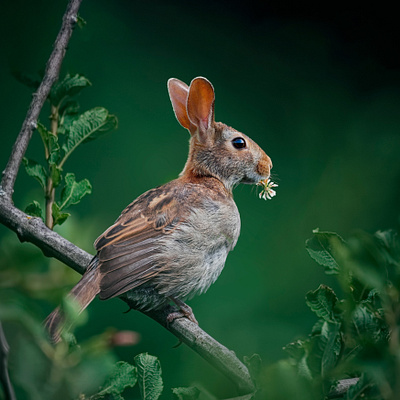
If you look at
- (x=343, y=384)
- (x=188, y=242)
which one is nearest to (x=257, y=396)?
(x=343, y=384)

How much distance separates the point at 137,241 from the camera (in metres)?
2.07

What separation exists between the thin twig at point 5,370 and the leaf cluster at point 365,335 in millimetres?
426

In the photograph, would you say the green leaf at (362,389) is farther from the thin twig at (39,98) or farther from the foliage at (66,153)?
the thin twig at (39,98)

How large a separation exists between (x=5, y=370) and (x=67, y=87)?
1.40m

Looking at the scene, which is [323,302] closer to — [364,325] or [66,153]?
[364,325]

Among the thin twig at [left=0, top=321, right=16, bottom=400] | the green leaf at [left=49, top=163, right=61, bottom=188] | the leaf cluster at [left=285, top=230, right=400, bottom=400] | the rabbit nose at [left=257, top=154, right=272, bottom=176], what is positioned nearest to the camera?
the thin twig at [left=0, top=321, right=16, bottom=400]

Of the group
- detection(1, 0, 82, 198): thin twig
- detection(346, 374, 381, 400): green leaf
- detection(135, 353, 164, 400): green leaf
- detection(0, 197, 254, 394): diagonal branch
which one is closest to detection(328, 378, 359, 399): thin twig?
detection(346, 374, 381, 400): green leaf

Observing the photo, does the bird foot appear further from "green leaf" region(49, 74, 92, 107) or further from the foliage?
"green leaf" region(49, 74, 92, 107)

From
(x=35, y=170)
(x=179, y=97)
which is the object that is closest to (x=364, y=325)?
(x=35, y=170)

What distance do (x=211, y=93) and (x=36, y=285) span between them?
1686 mm

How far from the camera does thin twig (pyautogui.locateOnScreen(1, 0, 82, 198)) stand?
6.15 feet

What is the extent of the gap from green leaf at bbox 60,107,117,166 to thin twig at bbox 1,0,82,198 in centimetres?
16

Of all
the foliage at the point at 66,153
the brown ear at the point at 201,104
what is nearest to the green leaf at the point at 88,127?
the foliage at the point at 66,153

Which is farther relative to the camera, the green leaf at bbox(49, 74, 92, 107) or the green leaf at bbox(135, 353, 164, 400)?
the green leaf at bbox(49, 74, 92, 107)
